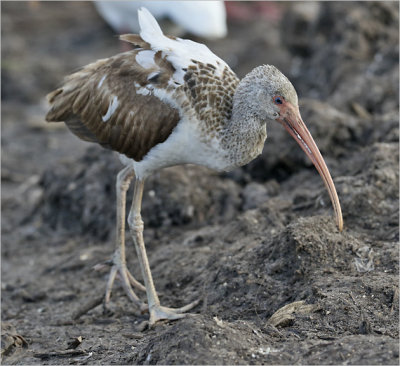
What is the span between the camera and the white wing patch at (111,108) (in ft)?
19.3

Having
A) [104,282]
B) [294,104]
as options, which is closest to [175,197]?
[104,282]

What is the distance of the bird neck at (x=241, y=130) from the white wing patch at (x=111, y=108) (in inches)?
39.6

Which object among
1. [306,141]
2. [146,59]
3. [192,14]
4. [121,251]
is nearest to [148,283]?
[121,251]

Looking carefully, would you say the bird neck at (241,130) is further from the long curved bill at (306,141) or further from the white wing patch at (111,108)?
the white wing patch at (111,108)

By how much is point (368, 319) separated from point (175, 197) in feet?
10.6

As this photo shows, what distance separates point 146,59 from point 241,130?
3.36 feet

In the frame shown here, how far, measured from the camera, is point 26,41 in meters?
16.7

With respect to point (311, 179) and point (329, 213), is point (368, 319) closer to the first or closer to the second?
A: point (329, 213)

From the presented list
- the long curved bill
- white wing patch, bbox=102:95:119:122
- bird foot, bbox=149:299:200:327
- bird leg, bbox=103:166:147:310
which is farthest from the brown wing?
bird foot, bbox=149:299:200:327

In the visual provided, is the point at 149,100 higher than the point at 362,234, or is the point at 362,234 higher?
the point at 149,100

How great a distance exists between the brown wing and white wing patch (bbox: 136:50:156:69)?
0.03 metres

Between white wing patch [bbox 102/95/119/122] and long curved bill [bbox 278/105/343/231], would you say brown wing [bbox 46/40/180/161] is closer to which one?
white wing patch [bbox 102/95/119/122]

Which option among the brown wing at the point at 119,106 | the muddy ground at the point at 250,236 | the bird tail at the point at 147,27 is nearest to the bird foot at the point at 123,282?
the muddy ground at the point at 250,236

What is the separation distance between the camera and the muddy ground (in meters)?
4.52
